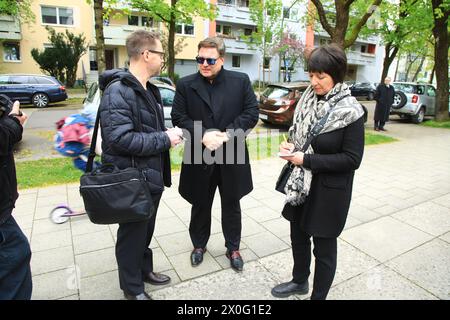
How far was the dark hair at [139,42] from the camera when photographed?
2186 mm

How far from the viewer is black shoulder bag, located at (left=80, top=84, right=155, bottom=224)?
206 centimetres

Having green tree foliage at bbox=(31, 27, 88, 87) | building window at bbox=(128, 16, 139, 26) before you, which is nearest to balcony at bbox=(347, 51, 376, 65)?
building window at bbox=(128, 16, 139, 26)

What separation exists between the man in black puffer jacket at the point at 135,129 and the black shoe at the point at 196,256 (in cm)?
62

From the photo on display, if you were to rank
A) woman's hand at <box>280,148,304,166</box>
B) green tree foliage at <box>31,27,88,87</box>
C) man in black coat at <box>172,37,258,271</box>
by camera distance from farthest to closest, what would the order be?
green tree foliage at <box>31,27,88,87</box> → man in black coat at <box>172,37,258,271</box> → woman's hand at <box>280,148,304,166</box>

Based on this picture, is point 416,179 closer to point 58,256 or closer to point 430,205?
point 430,205

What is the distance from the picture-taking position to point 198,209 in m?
3.00

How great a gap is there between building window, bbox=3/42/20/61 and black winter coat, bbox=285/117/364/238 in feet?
96.1

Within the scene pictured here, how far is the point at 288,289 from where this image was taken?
2648mm

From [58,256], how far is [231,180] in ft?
5.91

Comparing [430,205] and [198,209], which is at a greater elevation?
[198,209]

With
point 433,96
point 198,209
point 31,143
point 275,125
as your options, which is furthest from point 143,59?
point 433,96

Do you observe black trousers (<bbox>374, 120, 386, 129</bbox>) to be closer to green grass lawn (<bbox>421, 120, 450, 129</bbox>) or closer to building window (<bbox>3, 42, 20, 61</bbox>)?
green grass lawn (<bbox>421, 120, 450, 129</bbox>)

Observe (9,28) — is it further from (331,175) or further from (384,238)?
(331,175)

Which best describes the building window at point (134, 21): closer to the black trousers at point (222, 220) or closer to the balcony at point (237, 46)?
the balcony at point (237, 46)
